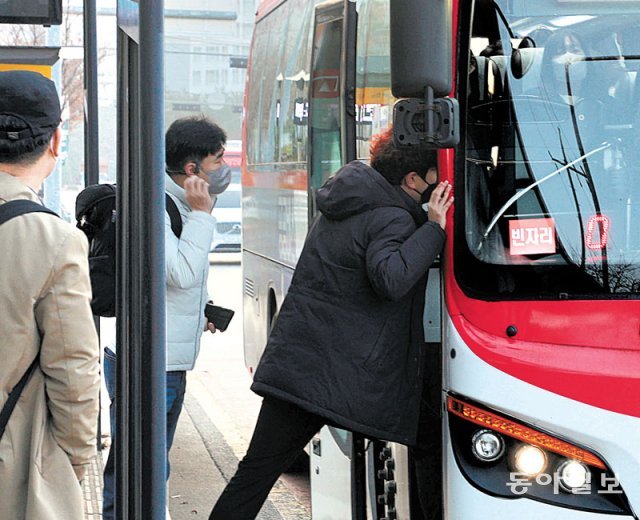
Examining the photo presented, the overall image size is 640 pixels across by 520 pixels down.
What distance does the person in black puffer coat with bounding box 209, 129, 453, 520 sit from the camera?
4266 mm

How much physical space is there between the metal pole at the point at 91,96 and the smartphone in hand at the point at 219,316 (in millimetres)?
2412

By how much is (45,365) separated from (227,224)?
2341cm

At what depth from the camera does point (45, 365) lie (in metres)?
3.13

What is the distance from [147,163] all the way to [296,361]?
1.37m

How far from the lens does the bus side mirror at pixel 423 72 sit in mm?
3762

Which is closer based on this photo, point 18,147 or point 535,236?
point 18,147

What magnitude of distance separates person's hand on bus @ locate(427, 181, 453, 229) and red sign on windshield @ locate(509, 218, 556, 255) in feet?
0.78

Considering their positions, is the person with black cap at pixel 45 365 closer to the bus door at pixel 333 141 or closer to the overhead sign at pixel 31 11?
the bus door at pixel 333 141

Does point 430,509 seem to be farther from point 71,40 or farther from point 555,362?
point 71,40

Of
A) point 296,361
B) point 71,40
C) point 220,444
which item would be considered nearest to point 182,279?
point 296,361

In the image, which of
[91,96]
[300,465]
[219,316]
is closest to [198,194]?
[219,316]

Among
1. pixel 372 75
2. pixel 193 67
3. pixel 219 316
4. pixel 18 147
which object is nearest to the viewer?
pixel 18 147

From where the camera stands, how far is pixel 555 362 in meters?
3.95

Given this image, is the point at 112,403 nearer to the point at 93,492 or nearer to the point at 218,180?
the point at 218,180
